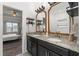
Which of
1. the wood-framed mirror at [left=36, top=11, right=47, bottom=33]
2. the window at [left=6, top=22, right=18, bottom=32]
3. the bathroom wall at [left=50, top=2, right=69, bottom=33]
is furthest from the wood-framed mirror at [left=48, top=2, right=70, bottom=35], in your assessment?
the window at [left=6, top=22, right=18, bottom=32]

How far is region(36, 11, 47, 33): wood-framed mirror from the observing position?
2.71m

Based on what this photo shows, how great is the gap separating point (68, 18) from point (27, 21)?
1.54m

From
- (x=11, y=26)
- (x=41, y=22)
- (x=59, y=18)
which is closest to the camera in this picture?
(x=59, y=18)

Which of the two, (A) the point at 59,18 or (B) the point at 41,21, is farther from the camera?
(B) the point at 41,21

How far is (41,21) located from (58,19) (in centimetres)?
73

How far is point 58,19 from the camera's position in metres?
2.17

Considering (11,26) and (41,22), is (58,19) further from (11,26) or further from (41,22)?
(11,26)

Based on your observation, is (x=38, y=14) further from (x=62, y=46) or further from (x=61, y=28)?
(x=62, y=46)

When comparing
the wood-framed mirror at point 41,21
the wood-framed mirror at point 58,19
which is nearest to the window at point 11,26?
the wood-framed mirror at point 41,21

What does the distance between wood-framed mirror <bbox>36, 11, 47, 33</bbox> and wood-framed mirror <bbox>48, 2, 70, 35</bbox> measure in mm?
187

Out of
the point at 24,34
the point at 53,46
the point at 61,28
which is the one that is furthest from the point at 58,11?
the point at 24,34

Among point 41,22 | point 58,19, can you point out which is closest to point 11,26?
point 41,22

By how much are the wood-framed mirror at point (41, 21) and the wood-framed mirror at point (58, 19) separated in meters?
0.19

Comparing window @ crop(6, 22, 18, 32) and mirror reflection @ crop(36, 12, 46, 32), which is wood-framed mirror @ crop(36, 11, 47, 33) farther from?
window @ crop(6, 22, 18, 32)
